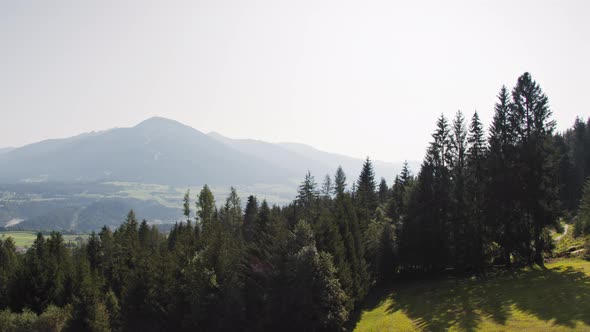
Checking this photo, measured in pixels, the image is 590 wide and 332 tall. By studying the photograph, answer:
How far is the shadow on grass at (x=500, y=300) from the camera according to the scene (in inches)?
1331

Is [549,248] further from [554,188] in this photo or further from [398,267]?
[398,267]

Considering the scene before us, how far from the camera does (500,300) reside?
3975 centimetres

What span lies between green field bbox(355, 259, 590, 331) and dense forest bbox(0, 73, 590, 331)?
365cm

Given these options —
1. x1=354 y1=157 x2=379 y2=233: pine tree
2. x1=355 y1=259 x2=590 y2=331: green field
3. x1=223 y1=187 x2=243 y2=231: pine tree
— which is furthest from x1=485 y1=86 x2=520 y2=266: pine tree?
x1=223 y1=187 x2=243 y2=231: pine tree

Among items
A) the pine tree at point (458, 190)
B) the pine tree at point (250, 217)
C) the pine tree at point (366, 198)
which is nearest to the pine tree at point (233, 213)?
the pine tree at point (250, 217)

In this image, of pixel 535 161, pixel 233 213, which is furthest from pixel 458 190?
pixel 233 213

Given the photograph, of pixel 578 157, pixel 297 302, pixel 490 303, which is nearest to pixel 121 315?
pixel 297 302

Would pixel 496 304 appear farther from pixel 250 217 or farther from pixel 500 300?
pixel 250 217

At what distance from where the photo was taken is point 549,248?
50781 mm

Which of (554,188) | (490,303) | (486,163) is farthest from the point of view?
(486,163)

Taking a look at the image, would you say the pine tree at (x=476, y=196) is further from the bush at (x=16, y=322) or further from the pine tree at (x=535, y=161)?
the bush at (x=16, y=322)

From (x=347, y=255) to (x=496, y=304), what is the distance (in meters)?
21.0

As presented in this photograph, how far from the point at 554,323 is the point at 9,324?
210 ft

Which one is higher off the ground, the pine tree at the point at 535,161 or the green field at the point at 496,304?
the pine tree at the point at 535,161
